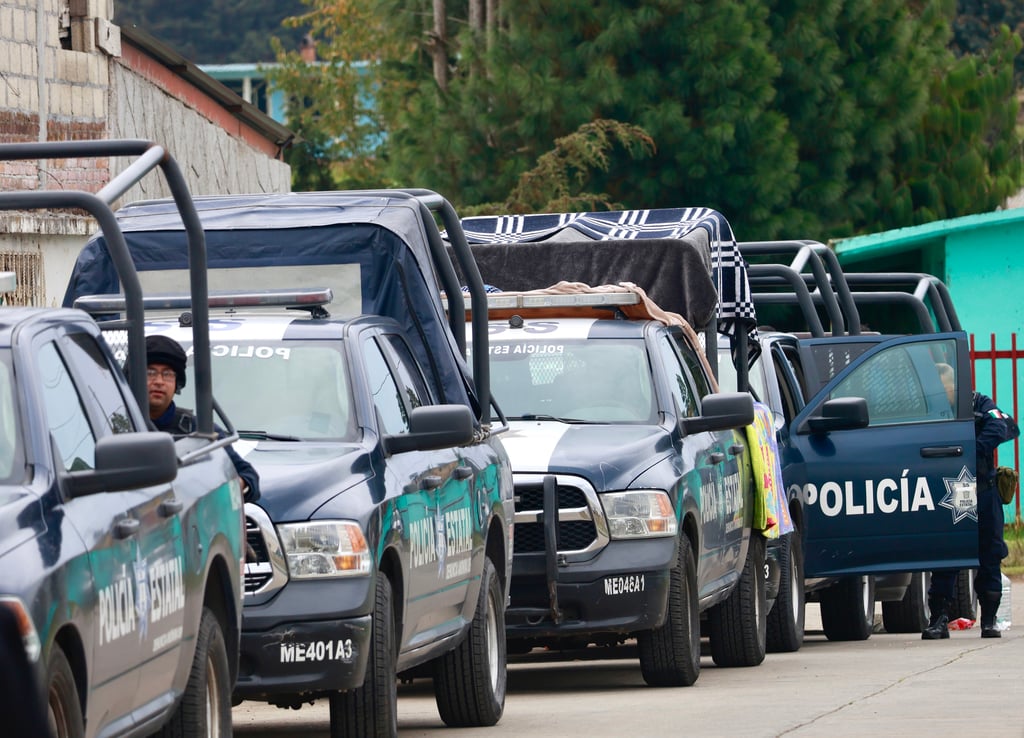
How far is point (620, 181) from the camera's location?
97.9ft

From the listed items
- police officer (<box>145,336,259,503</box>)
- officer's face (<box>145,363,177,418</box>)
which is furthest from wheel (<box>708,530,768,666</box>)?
officer's face (<box>145,363,177,418</box>)

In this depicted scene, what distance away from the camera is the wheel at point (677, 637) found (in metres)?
11.5

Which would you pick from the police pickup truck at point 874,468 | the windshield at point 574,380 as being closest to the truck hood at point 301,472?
the windshield at point 574,380

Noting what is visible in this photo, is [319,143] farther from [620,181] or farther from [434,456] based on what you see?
[434,456]

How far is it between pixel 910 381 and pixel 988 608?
5.61 ft

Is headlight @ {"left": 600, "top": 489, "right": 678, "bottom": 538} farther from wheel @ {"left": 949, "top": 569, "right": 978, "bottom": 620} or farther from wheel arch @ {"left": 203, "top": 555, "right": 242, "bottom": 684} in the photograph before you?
wheel @ {"left": 949, "top": 569, "right": 978, "bottom": 620}

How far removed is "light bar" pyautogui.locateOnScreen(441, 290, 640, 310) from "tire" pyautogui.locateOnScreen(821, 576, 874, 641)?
14.5 ft

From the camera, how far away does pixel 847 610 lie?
16188mm

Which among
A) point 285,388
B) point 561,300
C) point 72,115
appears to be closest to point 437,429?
point 285,388

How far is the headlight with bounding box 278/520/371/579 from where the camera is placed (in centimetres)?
823

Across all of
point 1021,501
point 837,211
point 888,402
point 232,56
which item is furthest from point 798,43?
point 232,56

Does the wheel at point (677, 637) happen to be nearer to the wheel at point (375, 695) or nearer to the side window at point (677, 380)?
the side window at point (677, 380)

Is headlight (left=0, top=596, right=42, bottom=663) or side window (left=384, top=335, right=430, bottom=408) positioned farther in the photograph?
side window (left=384, top=335, right=430, bottom=408)

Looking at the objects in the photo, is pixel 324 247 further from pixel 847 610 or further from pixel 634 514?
pixel 847 610
